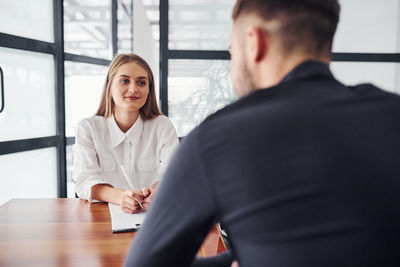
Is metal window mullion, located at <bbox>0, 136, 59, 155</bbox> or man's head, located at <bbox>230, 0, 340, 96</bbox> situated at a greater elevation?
man's head, located at <bbox>230, 0, 340, 96</bbox>

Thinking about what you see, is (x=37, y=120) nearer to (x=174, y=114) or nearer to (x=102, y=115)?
(x=102, y=115)

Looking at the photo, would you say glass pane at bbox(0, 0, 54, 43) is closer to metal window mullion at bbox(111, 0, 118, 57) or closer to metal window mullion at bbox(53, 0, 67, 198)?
metal window mullion at bbox(53, 0, 67, 198)

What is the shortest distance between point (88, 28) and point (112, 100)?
1.68m

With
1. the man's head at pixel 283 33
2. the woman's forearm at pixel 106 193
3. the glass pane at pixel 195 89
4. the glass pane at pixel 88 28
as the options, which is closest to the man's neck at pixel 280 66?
the man's head at pixel 283 33

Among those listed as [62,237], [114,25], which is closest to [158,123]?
[62,237]

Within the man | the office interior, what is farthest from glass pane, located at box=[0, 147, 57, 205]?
the man

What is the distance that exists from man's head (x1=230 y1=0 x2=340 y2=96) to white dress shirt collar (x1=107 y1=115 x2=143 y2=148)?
1323 millimetres

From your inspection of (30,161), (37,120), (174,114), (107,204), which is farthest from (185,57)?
(107,204)

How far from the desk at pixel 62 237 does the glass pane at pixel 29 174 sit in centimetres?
98

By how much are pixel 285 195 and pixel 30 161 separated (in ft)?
7.94

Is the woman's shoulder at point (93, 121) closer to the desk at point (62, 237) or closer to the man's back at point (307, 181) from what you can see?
the desk at point (62, 237)

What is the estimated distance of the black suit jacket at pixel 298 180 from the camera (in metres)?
0.42

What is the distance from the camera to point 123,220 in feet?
3.64

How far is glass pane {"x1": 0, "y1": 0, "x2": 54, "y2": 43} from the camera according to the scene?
206 centimetres
